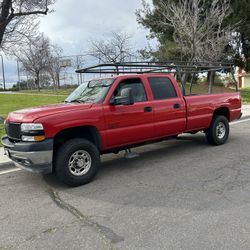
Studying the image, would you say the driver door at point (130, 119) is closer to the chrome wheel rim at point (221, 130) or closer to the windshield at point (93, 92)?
the windshield at point (93, 92)

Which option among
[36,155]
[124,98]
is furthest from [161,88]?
[36,155]

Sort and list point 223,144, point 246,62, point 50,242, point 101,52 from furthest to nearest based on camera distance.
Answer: point 246,62
point 101,52
point 223,144
point 50,242

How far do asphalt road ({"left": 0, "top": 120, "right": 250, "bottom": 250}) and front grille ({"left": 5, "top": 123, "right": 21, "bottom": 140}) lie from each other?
885 mm

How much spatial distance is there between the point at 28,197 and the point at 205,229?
2811 millimetres

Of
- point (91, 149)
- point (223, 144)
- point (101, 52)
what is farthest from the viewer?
point (101, 52)

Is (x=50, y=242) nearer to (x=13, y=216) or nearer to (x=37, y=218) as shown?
(x=37, y=218)

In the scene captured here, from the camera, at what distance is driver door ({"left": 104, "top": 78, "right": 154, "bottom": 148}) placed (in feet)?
19.8

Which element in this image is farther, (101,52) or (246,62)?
(246,62)

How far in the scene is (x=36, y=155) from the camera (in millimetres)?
5188

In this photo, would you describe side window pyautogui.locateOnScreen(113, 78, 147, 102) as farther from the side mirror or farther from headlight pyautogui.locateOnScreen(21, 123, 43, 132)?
headlight pyautogui.locateOnScreen(21, 123, 43, 132)

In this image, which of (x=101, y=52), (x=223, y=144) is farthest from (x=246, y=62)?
(x=223, y=144)

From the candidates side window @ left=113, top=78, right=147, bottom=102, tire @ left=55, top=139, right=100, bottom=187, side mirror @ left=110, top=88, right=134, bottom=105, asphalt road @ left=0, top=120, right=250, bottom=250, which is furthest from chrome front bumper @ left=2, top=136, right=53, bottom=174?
side window @ left=113, top=78, right=147, bottom=102

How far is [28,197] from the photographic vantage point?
5211 mm

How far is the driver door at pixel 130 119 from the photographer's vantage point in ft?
19.8
